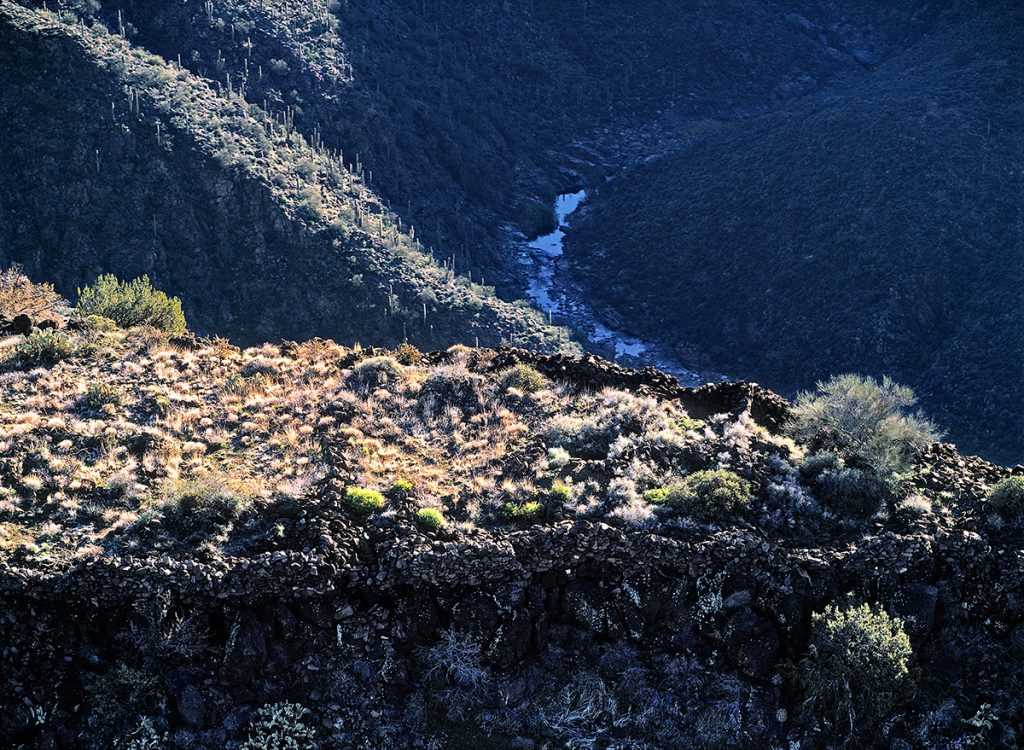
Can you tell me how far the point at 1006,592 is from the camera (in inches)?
758

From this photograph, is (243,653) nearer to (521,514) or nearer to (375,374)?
(521,514)

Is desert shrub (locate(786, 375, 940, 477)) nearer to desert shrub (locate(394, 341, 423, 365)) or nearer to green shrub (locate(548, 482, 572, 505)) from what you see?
green shrub (locate(548, 482, 572, 505))

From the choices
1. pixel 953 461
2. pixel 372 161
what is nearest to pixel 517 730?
pixel 953 461

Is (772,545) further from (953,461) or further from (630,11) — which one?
→ (630,11)

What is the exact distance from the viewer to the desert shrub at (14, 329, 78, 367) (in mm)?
25359

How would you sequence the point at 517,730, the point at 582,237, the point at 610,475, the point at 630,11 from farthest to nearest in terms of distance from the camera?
the point at 630,11, the point at 582,237, the point at 610,475, the point at 517,730

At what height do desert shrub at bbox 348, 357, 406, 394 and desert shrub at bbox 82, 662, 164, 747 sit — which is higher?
desert shrub at bbox 348, 357, 406, 394

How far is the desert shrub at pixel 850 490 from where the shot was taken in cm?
2086

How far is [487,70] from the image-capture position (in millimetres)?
84625

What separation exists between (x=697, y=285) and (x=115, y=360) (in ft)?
141

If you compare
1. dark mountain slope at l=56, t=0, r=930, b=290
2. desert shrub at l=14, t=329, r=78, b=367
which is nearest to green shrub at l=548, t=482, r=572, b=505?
desert shrub at l=14, t=329, r=78, b=367

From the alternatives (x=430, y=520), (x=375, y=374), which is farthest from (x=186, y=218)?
(x=430, y=520)

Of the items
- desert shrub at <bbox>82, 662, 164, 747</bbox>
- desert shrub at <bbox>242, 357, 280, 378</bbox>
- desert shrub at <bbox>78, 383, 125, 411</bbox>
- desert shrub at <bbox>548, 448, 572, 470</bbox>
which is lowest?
desert shrub at <bbox>82, 662, 164, 747</bbox>

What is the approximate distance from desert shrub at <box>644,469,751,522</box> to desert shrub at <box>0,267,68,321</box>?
1755 centimetres
